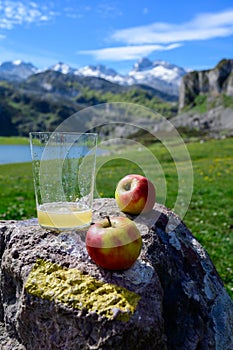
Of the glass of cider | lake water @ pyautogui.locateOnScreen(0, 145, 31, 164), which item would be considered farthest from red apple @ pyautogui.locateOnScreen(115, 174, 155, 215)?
lake water @ pyautogui.locateOnScreen(0, 145, 31, 164)

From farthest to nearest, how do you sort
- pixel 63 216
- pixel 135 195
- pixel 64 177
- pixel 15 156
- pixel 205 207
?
1. pixel 15 156
2. pixel 205 207
3. pixel 135 195
4. pixel 64 177
5. pixel 63 216

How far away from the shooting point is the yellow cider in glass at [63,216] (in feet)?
14.0

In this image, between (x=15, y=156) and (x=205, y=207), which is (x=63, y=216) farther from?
(x=15, y=156)

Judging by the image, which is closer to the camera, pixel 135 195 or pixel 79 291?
pixel 79 291

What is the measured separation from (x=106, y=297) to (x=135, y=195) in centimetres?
150

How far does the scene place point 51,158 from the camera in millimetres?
4355

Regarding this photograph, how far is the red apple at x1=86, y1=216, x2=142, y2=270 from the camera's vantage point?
3713 millimetres

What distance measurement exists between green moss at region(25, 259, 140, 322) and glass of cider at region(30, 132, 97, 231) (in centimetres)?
58

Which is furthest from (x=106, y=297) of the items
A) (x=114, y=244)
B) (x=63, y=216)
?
(x=63, y=216)

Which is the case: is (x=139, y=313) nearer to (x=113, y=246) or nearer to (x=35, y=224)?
(x=113, y=246)

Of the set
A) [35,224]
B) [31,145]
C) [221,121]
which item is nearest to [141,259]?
[35,224]

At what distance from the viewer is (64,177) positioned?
175 inches

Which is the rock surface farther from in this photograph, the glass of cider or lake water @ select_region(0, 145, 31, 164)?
lake water @ select_region(0, 145, 31, 164)

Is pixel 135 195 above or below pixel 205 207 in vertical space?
above
